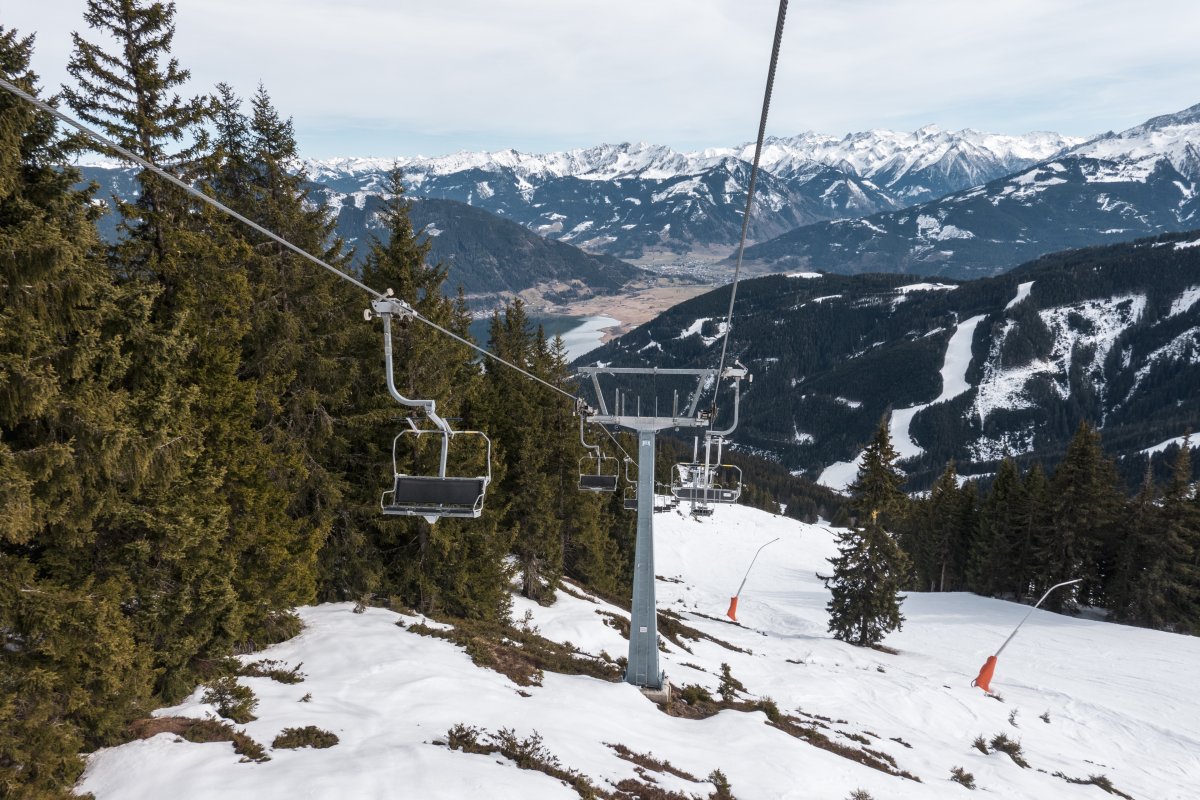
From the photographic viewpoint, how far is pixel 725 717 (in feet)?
52.1

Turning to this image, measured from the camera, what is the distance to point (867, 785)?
13.4 metres

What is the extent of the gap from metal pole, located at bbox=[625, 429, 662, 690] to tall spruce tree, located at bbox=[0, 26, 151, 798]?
10.6m

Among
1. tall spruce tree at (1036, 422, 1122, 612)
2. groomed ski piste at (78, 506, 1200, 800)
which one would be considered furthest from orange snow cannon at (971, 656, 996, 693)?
tall spruce tree at (1036, 422, 1122, 612)

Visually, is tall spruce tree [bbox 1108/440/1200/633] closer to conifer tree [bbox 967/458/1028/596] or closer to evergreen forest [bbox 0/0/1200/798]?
conifer tree [bbox 967/458/1028/596]

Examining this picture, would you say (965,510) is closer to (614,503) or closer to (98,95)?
(614,503)

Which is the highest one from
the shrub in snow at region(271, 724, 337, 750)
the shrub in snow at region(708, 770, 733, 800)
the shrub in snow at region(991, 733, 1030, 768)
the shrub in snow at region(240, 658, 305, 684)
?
the shrub in snow at region(271, 724, 337, 750)

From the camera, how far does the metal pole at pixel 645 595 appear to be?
632 inches

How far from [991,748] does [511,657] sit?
53.8 feet

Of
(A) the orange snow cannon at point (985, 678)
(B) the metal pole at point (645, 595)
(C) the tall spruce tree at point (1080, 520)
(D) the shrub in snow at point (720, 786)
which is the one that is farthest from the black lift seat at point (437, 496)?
(C) the tall spruce tree at point (1080, 520)

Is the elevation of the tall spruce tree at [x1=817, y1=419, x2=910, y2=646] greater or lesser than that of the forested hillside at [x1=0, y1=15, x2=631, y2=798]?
lesser

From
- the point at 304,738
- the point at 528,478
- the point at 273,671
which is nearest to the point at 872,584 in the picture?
the point at 528,478

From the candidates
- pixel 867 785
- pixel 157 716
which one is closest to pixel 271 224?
pixel 157 716

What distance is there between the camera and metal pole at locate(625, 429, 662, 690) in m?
16.0

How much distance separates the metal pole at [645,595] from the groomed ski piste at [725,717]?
2.26ft
